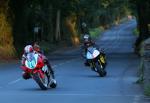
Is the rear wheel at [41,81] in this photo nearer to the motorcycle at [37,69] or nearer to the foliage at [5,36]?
the motorcycle at [37,69]

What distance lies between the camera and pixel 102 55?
2589 centimetres

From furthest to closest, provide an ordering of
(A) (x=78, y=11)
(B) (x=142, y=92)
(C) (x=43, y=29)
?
(A) (x=78, y=11) → (C) (x=43, y=29) → (B) (x=142, y=92)

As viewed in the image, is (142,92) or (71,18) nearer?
(142,92)

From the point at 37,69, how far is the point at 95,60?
21.8 ft

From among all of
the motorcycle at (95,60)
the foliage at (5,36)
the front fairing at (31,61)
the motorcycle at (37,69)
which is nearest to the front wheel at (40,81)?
the motorcycle at (37,69)

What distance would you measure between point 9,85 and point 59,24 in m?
59.5

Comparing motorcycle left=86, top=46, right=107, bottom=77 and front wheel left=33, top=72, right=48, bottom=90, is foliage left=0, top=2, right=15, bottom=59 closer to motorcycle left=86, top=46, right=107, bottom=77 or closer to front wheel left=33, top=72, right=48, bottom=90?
motorcycle left=86, top=46, right=107, bottom=77

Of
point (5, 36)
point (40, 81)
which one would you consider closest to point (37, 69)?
point (40, 81)

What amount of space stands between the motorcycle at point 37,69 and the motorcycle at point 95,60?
5.93 metres

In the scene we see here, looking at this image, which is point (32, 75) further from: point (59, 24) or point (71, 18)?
point (71, 18)

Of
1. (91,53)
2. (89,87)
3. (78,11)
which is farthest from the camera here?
(78,11)

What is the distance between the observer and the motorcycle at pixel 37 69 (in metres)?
19.0

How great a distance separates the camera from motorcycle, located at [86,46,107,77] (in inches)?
993

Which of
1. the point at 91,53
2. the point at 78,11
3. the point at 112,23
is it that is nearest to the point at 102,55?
the point at 91,53
